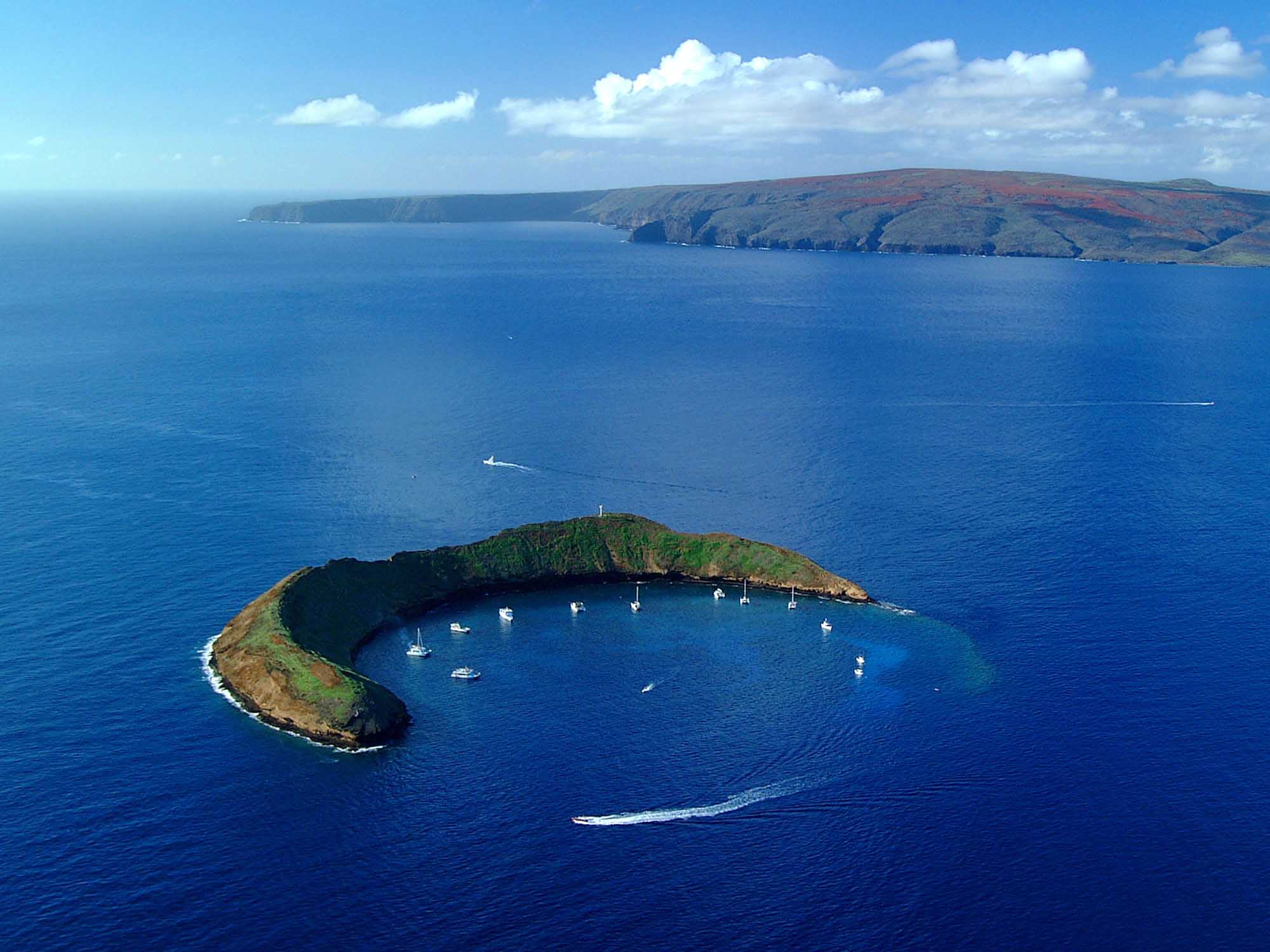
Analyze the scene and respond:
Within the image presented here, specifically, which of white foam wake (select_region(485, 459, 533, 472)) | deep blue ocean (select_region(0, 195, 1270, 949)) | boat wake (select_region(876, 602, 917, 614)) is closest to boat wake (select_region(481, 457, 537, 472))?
white foam wake (select_region(485, 459, 533, 472))

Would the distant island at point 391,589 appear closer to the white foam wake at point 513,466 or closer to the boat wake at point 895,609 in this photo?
the boat wake at point 895,609

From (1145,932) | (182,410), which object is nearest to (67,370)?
(182,410)

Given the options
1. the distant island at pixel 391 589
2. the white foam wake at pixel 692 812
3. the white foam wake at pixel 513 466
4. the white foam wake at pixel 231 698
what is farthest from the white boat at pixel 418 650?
the white foam wake at pixel 513 466

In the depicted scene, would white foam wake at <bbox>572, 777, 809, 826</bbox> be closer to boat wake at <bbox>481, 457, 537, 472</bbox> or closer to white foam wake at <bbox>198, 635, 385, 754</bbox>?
white foam wake at <bbox>198, 635, 385, 754</bbox>

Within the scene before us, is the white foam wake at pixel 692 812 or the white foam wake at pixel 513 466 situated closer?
the white foam wake at pixel 692 812

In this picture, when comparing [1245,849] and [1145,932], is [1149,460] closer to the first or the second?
[1245,849]

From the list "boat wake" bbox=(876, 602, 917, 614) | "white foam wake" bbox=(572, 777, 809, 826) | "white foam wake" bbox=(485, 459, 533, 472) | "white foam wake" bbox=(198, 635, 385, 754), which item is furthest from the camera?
"white foam wake" bbox=(485, 459, 533, 472)
